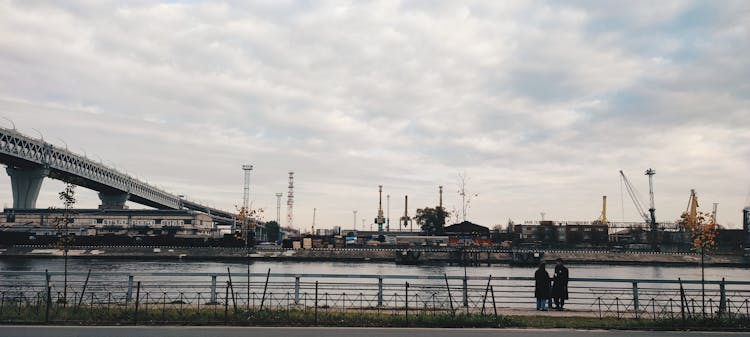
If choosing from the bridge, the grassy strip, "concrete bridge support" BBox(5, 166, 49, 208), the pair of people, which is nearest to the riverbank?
the bridge

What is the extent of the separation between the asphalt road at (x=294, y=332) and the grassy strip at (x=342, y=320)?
72cm

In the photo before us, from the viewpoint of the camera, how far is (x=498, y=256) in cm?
12875

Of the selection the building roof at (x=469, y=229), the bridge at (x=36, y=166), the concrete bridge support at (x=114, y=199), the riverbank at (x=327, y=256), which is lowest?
the riverbank at (x=327, y=256)

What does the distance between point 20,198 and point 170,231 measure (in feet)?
126

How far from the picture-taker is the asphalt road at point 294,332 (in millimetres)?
15477

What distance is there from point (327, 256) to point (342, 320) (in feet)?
324

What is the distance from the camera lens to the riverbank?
373 ft

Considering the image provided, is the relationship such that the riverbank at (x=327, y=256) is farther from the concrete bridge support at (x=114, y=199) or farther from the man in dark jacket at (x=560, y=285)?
the man in dark jacket at (x=560, y=285)

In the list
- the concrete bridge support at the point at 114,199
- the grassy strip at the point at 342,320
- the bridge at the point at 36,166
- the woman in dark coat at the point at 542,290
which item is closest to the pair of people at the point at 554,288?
the woman in dark coat at the point at 542,290

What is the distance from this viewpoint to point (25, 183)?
149 metres

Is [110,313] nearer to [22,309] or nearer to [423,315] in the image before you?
[22,309]

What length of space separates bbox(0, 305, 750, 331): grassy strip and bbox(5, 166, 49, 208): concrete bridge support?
484 ft

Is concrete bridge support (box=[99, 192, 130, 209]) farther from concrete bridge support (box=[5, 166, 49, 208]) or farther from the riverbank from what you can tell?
the riverbank

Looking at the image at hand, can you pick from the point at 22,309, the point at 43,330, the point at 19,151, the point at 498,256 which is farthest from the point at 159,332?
the point at 19,151
